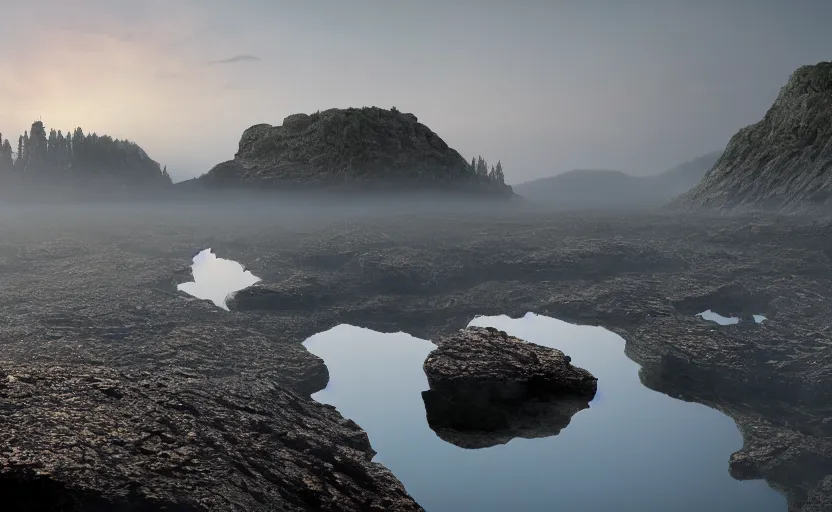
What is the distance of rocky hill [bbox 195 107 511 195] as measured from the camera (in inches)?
3735

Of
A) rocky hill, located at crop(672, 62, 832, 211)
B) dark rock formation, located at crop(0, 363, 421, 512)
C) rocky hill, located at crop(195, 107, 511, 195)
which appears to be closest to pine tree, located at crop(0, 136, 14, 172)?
rocky hill, located at crop(195, 107, 511, 195)

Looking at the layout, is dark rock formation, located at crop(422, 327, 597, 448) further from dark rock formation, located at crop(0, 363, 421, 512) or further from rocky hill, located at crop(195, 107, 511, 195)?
rocky hill, located at crop(195, 107, 511, 195)

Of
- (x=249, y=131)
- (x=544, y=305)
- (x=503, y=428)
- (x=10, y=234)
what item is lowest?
(x=503, y=428)

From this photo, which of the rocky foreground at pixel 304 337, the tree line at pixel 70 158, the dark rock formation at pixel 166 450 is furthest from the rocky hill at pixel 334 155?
the dark rock formation at pixel 166 450

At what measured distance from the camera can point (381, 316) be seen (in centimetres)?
2434

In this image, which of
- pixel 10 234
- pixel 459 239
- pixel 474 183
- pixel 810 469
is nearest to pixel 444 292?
pixel 459 239

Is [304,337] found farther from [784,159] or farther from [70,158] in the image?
[70,158]

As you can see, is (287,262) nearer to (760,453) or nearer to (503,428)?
(503,428)

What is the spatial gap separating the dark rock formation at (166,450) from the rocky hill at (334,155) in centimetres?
8394

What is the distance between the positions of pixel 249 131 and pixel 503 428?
101706 millimetres

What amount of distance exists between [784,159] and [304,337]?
6955 cm

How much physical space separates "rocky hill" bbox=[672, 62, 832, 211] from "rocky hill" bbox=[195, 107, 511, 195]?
2090 inches

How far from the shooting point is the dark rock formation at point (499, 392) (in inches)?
597

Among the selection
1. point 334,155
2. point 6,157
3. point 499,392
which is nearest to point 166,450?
point 499,392
